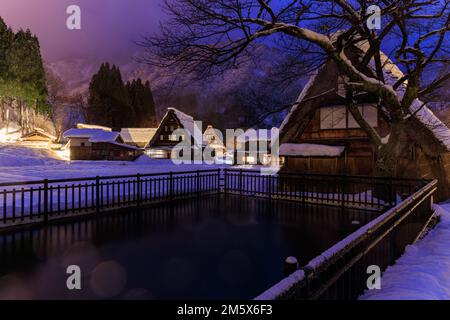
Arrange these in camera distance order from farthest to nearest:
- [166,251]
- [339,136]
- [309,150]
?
[339,136] < [309,150] < [166,251]

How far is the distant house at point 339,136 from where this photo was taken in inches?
533

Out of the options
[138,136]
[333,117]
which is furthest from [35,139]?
[333,117]

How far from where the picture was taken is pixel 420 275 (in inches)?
170

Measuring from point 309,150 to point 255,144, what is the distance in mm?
27801

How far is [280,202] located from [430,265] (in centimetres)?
818

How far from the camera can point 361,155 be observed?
15125 mm

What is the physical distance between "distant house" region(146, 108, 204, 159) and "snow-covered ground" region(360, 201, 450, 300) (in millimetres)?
39596

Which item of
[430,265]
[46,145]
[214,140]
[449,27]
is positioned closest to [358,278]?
[430,265]

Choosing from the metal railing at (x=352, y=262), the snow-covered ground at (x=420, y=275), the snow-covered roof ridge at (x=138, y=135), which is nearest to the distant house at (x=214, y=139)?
the snow-covered roof ridge at (x=138, y=135)

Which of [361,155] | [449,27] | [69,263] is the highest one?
[449,27]

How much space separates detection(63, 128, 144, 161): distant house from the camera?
1941 inches

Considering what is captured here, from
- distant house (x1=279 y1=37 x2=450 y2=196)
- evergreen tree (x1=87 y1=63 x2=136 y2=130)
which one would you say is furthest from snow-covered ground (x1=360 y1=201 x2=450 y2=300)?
evergreen tree (x1=87 y1=63 x2=136 y2=130)

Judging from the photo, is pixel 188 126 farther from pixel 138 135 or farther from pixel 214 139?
pixel 138 135

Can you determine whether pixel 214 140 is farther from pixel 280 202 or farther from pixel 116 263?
pixel 116 263
